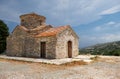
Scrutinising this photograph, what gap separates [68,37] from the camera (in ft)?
68.5

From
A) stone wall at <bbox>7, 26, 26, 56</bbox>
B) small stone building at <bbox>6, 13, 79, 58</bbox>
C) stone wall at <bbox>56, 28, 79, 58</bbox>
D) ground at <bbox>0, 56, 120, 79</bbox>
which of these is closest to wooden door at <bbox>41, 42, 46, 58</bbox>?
small stone building at <bbox>6, 13, 79, 58</bbox>

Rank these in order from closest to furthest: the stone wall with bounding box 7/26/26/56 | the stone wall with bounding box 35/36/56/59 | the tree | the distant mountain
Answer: the stone wall with bounding box 35/36/56/59 → the stone wall with bounding box 7/26/26/56 → the distant mountain → the tree

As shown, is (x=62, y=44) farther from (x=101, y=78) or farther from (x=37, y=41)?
(x=101, y=78)

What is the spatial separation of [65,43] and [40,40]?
3.09 m

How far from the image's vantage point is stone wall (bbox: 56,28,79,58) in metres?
19.2

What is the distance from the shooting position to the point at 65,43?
20.2m

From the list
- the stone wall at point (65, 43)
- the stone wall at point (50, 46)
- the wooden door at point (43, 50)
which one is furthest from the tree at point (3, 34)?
the stone wall at point (65, 43)

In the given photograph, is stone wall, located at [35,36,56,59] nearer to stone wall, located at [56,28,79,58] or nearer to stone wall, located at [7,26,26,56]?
stone wall, located at [56,28,79,58]

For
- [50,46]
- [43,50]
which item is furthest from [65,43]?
[43,50]

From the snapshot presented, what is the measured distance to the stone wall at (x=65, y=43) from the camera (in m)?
19.2

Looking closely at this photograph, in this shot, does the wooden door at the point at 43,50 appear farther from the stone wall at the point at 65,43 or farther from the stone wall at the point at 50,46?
the stone wall at the point at 65,43

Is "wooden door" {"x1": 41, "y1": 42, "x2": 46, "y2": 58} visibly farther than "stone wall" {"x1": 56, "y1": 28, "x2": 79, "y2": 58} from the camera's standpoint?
Yes

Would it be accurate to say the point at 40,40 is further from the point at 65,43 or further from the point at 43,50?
the point at 65,43

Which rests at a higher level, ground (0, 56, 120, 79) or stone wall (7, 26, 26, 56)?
stone wall (7, 26, 26, 56)
